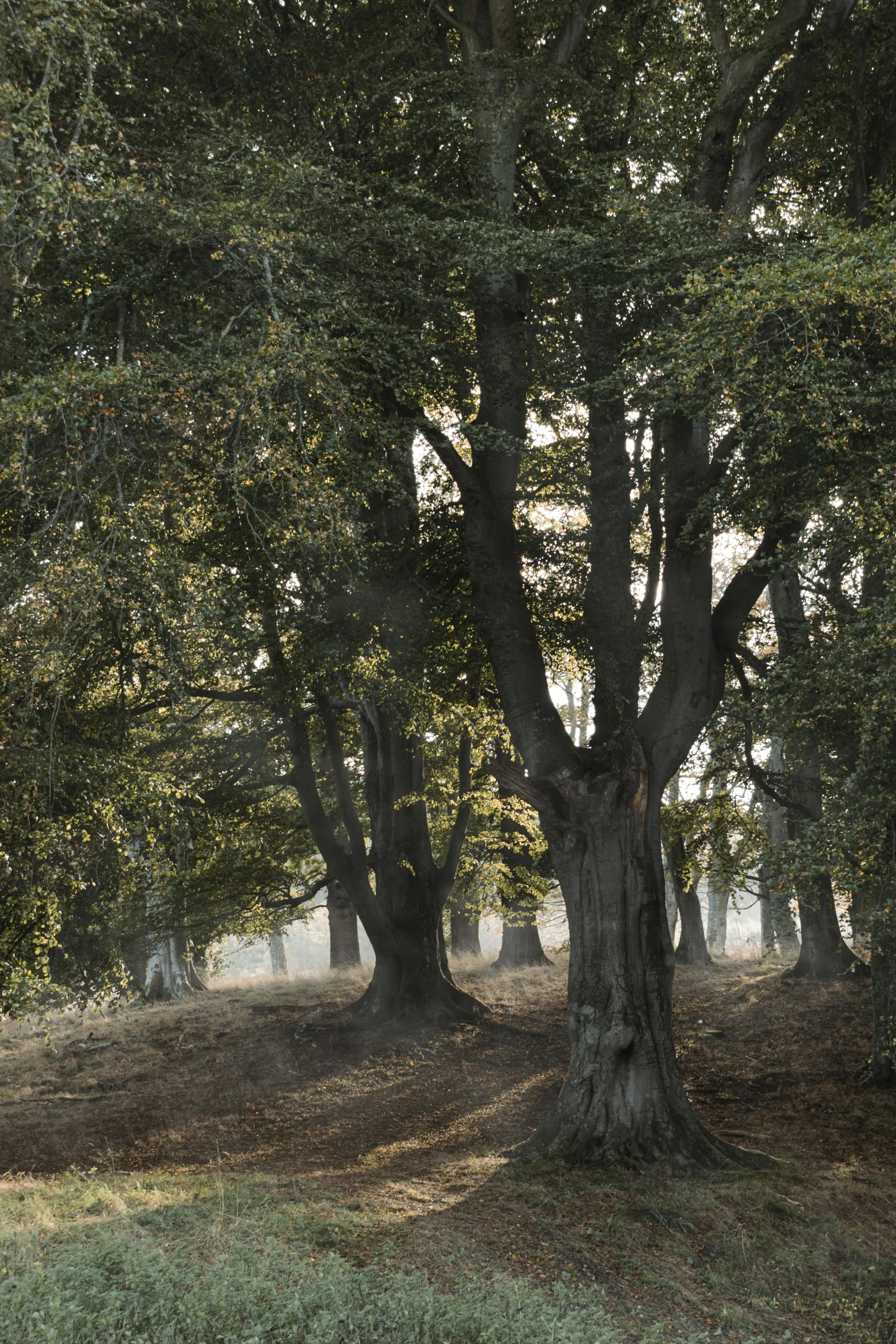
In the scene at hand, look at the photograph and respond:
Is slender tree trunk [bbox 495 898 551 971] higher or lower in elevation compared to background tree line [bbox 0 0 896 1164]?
lower

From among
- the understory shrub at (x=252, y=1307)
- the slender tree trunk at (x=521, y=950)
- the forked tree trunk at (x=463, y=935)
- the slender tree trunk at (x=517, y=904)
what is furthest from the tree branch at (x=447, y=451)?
the forked tree trunk at (x=463, y=935)

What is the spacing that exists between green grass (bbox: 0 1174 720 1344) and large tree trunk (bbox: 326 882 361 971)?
50.9 ft

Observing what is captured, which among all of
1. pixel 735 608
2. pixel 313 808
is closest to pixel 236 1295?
pixel 735 608

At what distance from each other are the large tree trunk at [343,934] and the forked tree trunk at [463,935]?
282 cm

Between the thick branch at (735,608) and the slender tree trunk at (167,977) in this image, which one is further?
the slender tree trunk at (167,977)

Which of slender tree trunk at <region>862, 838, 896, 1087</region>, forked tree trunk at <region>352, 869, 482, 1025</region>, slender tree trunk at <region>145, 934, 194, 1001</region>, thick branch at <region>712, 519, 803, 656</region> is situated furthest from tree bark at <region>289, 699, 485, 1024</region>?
slender tree trunk at <region>145, 934, 194, 1001</region>

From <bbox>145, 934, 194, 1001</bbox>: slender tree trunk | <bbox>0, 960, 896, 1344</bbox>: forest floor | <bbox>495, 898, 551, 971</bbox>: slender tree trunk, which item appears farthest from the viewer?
<bbox>145, 934, 194, 1001</bbox>: slender tree trunk

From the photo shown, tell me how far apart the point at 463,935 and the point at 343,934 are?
14.4 ft

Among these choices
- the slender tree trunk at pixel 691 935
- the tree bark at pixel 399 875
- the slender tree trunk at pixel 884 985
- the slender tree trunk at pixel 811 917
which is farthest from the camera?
the slender tree trunk at pixel 691 935

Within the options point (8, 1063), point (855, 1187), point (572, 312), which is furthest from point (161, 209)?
point (8, 1063)

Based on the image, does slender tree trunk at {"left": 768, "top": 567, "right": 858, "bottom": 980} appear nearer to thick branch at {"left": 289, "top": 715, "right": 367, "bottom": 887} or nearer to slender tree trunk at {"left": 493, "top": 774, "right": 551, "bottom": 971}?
slender tree trunk at {"left": 493, "top": 774, "right": 551, "bottom": 971}

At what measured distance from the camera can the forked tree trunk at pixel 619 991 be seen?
9.25 meters

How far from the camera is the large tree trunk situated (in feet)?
72.7

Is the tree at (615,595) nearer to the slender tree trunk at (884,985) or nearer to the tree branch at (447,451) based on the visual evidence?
the tree branch at (447,451)
